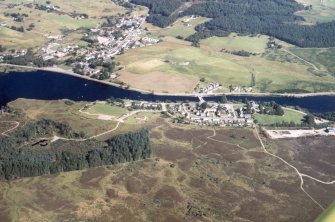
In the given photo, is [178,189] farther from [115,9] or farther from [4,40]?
[115,9]

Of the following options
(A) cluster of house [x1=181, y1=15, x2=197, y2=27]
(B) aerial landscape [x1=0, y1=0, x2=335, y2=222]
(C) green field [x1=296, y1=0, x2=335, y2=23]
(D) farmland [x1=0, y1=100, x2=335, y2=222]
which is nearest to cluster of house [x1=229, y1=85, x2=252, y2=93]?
(B) aerial landscape [x1=0, y1=0, x2=335, y2=222]

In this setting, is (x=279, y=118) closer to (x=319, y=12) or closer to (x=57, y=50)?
(x=57, y=50)

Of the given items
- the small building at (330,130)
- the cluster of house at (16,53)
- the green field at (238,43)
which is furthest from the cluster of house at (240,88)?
the cluster of house at (16,53)

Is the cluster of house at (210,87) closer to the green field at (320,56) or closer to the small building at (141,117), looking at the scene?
the small building at (141,117)

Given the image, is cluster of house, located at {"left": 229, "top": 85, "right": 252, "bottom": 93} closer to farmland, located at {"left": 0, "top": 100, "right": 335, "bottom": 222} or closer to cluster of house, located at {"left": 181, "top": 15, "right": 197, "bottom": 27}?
farmland, located at {"left": 0, "top": 100, "right": 335, "bottom": 222}

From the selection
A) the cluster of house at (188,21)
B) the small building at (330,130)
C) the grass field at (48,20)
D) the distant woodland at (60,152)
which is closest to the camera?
the distant woodland at (60,152)

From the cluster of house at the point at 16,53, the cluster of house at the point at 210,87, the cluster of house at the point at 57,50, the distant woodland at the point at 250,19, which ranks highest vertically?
the distant woodland at the point at 250,19
